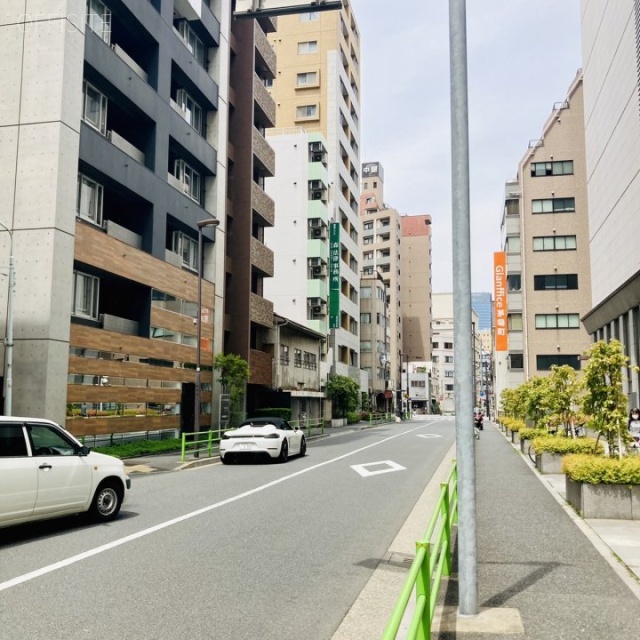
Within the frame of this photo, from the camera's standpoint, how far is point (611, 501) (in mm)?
10250

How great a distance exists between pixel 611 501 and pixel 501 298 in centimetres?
6304

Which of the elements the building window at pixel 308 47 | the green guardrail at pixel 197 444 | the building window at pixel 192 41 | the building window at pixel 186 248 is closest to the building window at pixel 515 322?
the building window at pixel 308 47

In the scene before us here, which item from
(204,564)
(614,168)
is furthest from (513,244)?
(204,564)

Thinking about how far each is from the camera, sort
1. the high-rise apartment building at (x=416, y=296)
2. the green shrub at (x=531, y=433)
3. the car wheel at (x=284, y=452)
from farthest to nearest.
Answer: the high-rise apartment building at (x=416, y=296) < the green shrub at (x=531, y=433) < the car wheel at (x=284, y=452)

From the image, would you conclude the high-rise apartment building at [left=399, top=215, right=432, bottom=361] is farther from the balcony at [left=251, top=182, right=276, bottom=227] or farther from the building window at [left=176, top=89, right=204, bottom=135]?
the building window at [left=176, top=89, right=204, bottom=135]

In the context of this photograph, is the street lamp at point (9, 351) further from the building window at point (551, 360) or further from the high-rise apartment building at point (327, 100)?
the building window at point (551, 360)

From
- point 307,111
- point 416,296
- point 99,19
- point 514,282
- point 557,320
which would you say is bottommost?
point 557,320

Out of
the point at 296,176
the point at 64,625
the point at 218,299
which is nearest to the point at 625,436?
the point at 64,625

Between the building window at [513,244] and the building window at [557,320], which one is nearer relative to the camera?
the building window at [557,320]

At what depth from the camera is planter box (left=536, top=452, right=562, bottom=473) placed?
16.9 meters

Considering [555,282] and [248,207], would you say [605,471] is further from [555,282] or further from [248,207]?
[555,282]

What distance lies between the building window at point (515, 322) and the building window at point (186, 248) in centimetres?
4453

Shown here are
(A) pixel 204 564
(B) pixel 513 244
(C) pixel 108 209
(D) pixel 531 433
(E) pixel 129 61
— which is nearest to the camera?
(A) pixel 204 564

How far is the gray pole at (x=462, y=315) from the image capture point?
5.49m
